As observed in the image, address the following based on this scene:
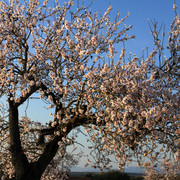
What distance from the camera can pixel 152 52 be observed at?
715cm

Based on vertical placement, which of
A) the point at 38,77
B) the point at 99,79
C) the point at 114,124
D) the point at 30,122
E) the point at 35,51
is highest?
the point at 35,51

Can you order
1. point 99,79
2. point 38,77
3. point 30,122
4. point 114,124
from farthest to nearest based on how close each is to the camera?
point 30,122 < point 38,77 < point 99,79 < point 114,124

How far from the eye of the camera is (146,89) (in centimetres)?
602

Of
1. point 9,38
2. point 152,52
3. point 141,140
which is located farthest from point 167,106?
point 9,38

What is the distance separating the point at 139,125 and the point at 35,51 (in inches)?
199

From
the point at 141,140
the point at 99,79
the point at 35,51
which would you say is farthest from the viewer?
the point at 35,51

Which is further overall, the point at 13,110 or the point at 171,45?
the point at 13,110

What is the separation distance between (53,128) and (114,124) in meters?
3.95

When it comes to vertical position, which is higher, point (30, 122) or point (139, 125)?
point (30, 122)

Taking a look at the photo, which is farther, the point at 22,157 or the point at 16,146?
the point at 16,146

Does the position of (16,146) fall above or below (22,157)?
above

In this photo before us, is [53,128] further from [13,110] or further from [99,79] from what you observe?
[99,79]

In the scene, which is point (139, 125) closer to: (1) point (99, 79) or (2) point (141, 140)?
(2) point (141, 140)

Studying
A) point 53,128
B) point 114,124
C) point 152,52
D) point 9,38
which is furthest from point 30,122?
point 152,52
